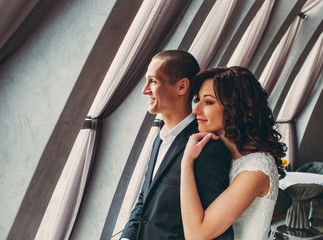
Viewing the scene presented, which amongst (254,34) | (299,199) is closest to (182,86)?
(299,199)

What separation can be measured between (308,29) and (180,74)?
735cm

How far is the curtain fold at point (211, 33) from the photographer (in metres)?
5.27

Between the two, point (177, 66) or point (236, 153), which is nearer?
point (236, 153)

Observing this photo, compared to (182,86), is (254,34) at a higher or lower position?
higher

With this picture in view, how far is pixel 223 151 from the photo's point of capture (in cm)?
164

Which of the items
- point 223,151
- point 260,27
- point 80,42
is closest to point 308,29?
point 260,27

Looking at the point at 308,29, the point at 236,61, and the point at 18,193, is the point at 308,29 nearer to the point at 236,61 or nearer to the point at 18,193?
the point at 236,61

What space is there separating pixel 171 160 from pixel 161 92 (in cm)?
44

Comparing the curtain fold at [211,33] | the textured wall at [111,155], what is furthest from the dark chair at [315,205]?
the textured wall at [111,155]

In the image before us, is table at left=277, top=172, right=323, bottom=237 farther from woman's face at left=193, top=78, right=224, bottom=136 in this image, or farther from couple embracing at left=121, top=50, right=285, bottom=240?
woman's face at left=193, top=78, right=224, bottom=136

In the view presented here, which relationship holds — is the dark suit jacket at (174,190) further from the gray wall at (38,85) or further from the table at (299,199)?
the table at (299,199)

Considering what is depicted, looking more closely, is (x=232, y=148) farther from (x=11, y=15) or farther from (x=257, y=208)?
(x=11, y=15)

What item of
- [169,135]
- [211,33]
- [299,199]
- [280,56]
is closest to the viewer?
[169,135]

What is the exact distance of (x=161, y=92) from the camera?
1.92 m
